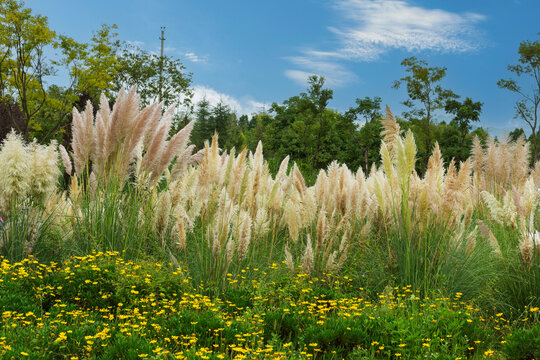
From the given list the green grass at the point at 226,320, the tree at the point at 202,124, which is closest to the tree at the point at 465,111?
the tree at the point at 202,124

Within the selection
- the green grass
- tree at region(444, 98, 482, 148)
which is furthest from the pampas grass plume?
tree at region(444, 98, 482, 148)

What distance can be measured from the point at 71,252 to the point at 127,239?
2.74ft

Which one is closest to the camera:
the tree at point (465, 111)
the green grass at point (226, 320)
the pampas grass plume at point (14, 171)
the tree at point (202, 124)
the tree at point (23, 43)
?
the green grass at point (226, 320)

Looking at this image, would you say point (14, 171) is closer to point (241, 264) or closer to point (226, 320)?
point (241, 264)

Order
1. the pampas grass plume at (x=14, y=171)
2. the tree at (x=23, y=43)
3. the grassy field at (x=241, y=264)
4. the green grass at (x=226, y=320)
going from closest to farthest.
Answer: the green grass at (x=226, y=320), the grassy field at (x=241, y=264), the pampas grass plume at (x=14, y=171), the tree at (x=23, y=43)

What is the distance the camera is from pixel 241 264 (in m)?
5.32

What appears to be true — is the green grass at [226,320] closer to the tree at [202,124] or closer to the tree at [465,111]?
the tree at [465,111]

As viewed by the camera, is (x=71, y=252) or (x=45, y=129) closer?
(x=71, y=252)

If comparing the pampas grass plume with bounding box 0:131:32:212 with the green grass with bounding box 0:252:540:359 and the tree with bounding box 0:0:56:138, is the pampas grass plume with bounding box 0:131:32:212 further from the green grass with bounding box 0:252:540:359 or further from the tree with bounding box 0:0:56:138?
the tree with bounding box 0:0:56:138

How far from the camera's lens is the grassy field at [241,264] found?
369 centimetres

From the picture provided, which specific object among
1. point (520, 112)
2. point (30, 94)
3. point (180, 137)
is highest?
point (520, 112)

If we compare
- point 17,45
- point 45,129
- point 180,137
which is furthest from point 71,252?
point 45,129

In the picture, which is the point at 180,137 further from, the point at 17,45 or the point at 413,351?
the point at 17,45

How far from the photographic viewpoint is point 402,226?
196 inches
